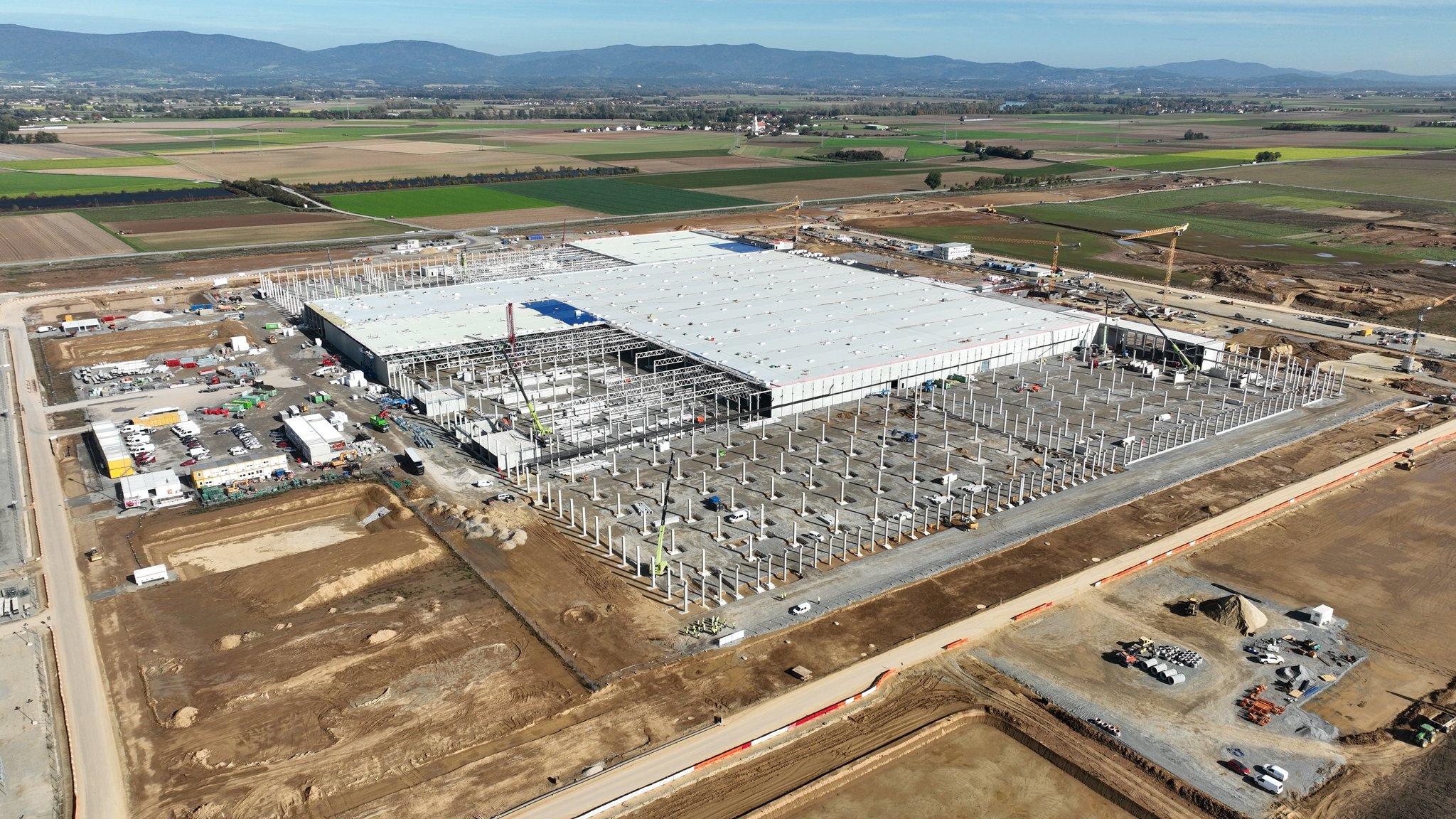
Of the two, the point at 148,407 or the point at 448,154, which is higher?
the point at 448,154

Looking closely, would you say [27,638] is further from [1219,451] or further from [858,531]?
[1219,451]

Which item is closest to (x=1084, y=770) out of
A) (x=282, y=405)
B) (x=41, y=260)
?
(x=282, y=405)

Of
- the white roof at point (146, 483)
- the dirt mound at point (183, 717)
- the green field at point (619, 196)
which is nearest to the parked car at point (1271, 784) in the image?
the dirt mound at point (183, 717)

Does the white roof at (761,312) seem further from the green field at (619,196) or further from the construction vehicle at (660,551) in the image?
the green field at (619,196)

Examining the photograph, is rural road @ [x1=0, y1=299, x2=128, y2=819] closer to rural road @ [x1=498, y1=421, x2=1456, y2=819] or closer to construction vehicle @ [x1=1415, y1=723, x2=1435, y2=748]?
rural road @ [x1=498, y1=421, x2=1456, y2=819]

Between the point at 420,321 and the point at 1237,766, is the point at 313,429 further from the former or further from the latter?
the point at 1237,766

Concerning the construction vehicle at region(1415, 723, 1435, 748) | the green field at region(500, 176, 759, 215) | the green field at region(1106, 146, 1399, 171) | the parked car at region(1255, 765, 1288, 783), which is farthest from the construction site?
the green field at region(1106, 146, 1399, 171)
